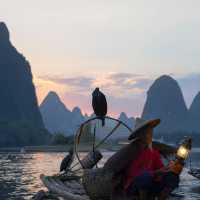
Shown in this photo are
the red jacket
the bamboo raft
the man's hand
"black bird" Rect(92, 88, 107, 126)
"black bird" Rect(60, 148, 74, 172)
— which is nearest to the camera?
the man's hand

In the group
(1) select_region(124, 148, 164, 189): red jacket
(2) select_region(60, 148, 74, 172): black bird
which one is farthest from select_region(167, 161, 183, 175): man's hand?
(2) select_region(60, 148, 74, 172): black bird

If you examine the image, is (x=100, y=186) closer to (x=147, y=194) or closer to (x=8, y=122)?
(x=147, y=194)

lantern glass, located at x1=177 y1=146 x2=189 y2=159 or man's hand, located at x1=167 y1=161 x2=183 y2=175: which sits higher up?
lantern glass, located at x1=177 y1=146 x2=189 y2=159

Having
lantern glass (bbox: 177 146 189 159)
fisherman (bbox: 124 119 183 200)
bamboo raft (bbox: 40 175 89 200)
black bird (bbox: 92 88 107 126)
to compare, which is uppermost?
black bird (bbox: 92 88 107 126)

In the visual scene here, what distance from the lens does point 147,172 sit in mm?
7426

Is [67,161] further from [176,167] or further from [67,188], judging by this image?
[176,167]

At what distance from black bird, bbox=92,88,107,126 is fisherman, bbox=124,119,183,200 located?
2.65m

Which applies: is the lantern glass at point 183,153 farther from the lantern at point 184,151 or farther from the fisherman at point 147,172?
the fisherman at point 147,172

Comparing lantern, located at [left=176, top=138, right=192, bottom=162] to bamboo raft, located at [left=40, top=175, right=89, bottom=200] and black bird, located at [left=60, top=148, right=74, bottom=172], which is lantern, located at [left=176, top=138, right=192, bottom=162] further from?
black bird, located at [left=60, top=148, right=74, bottom=172]

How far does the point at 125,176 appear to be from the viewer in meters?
7.93

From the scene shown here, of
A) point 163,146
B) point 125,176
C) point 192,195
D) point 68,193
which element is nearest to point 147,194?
point 125,176

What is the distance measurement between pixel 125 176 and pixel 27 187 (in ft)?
102

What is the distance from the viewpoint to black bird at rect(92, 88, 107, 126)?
10581 millimetres

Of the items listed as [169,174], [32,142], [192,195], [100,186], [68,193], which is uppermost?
[169,174]
